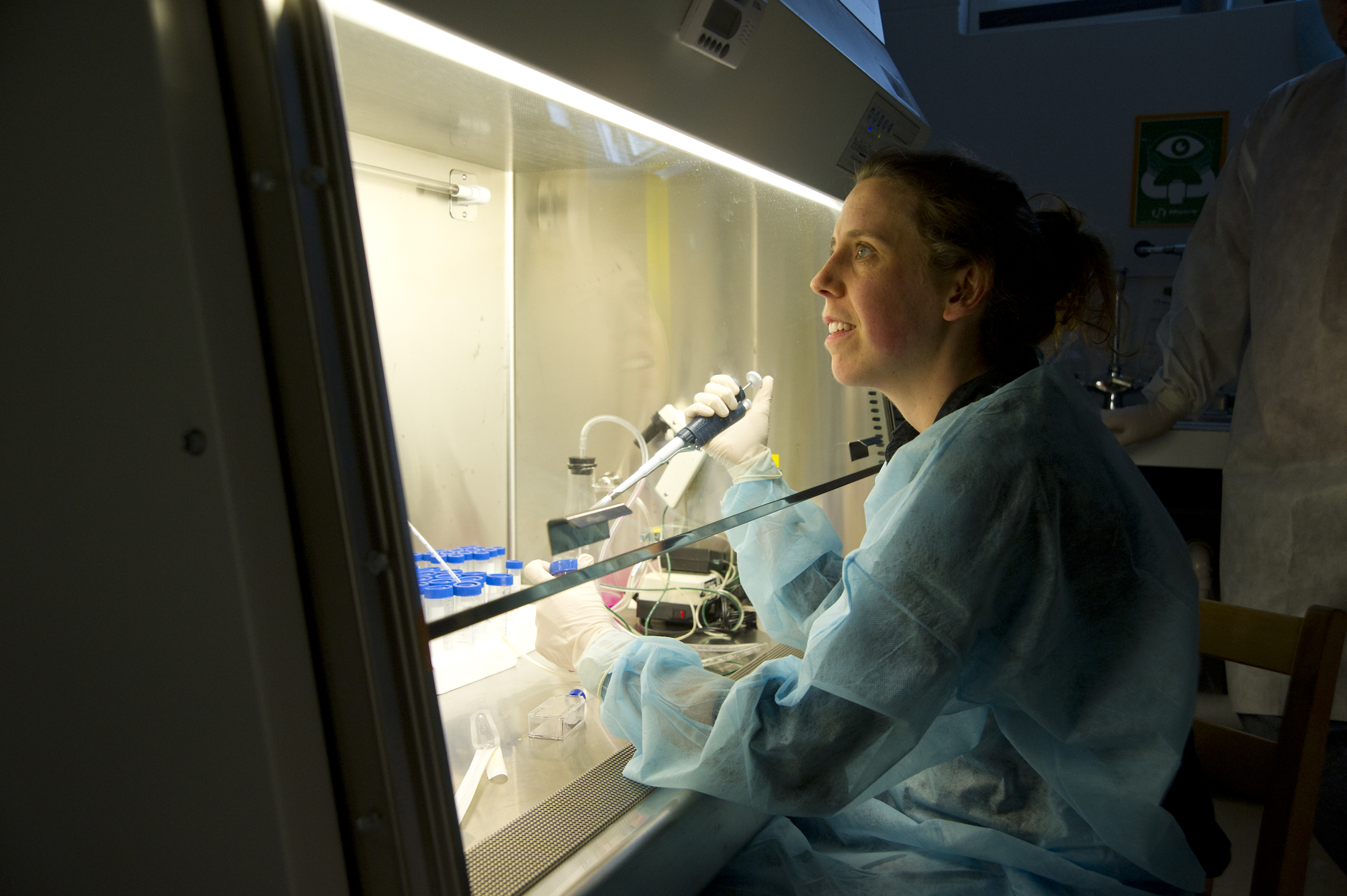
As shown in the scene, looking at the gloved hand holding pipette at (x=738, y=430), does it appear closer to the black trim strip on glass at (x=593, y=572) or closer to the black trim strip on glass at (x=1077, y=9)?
the black trim strip on glass at (x=593, y=572)

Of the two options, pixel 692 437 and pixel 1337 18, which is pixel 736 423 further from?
pixel 1337 18

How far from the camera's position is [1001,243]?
39.2 inches

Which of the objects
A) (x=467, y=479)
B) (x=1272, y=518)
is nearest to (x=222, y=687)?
(x=467, y=479)

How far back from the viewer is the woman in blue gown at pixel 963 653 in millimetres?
754

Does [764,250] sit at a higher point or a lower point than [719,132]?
lower

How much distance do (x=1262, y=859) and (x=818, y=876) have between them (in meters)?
0.54

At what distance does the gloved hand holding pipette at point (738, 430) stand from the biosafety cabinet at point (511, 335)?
0.11 feet

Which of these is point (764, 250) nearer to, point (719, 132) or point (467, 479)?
point (719, 132)

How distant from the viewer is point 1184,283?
80.0 inches

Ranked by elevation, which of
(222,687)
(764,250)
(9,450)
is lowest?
(222,687)

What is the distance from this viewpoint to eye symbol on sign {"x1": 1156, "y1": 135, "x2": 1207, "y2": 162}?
2707mm

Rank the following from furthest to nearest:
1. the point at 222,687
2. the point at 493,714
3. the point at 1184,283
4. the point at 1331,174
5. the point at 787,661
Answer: the point at 1184,283, the point at 1331,174, the point at 493,714, the point at 787,661, the point at 222,687

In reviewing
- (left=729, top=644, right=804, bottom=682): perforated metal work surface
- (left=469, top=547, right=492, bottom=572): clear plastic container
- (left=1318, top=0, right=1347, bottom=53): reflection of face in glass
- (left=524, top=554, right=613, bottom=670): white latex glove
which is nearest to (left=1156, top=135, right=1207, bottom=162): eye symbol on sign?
(left=1318, top=0, right=1347, bottom=53): reflection of face in glass

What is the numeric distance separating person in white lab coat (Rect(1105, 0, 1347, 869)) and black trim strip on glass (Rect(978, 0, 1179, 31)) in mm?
1436
